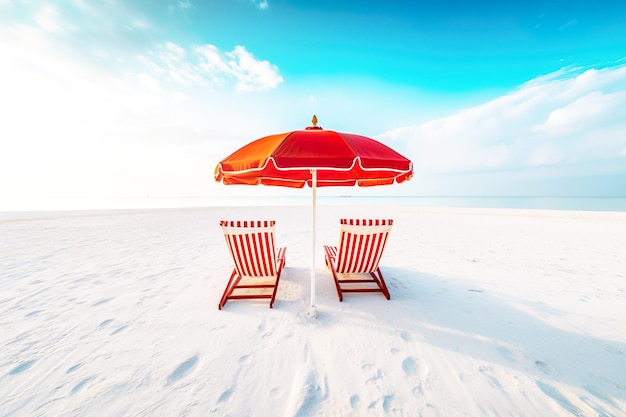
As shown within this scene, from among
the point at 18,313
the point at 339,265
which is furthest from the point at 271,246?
the point at 18,313

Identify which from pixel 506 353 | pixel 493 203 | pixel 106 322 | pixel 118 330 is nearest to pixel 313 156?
pixel 506 353

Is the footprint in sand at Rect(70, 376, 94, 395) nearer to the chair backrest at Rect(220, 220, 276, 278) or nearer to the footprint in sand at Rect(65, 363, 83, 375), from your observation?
the footprint in sand at Rect(65, 363, 83, 375)

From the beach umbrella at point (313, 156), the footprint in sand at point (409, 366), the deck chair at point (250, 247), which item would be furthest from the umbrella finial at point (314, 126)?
the footprint in sand at point (409, 366)

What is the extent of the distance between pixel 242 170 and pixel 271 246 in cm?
128

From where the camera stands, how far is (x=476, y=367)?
2125 mm

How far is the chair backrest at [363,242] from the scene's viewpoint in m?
3.30

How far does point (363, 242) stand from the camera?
3340 millimetres

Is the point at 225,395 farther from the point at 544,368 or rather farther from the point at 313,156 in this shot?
the point at 544,368

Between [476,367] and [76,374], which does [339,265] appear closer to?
[476,367]

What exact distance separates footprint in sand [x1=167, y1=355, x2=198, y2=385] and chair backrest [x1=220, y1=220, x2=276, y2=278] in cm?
128

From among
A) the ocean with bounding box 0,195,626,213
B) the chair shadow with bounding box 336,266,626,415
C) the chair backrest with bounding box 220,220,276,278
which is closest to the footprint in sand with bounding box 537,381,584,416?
the chair shadow with bounding box 336,266,626,415

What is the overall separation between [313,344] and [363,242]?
1497mm

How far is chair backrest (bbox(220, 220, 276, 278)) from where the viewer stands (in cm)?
318

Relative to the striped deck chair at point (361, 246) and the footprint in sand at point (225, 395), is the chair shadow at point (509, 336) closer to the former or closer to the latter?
the striped deck chair at point (361, 246)
